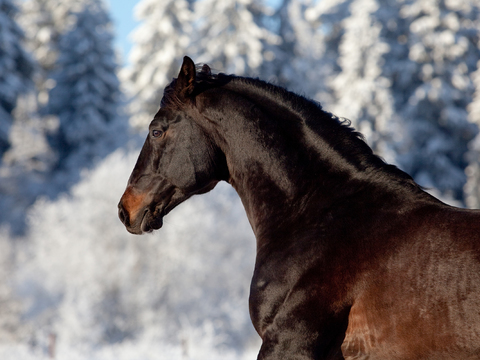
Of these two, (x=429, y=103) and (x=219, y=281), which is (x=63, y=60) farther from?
(x=429, y=103)

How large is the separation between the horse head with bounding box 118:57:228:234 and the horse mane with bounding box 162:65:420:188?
0.36ft

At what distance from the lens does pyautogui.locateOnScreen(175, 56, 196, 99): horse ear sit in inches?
155

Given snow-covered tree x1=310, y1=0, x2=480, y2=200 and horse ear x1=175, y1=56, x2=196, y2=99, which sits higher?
snow-covered tree x1=310, y1=0, x2=480, y2=200

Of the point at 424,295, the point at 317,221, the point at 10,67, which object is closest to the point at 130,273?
the point at 10,67

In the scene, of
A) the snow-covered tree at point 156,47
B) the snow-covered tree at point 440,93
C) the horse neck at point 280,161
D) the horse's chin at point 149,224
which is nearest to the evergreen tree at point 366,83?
the snow-covered tree at point 440,93

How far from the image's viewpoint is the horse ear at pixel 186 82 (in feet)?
13.0

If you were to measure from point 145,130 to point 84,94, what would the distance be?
224 inches

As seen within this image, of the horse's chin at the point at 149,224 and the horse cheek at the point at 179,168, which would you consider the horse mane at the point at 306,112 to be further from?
the horse's chin at the point at 149,224

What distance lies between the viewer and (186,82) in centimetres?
401

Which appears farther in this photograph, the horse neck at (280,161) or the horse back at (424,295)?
the horse neck at (280,161)

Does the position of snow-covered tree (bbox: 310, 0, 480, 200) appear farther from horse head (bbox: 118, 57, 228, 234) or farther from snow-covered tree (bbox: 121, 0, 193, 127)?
horse head (bbox: 118, 57, 228, 234)

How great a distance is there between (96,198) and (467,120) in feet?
61.0

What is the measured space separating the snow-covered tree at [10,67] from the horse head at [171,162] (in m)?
24.6

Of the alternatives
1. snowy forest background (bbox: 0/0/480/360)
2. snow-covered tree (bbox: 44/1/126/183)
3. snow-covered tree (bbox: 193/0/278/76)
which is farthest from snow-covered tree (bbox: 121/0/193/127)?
snow-covered tree (bbox: 44/1/126/183)
